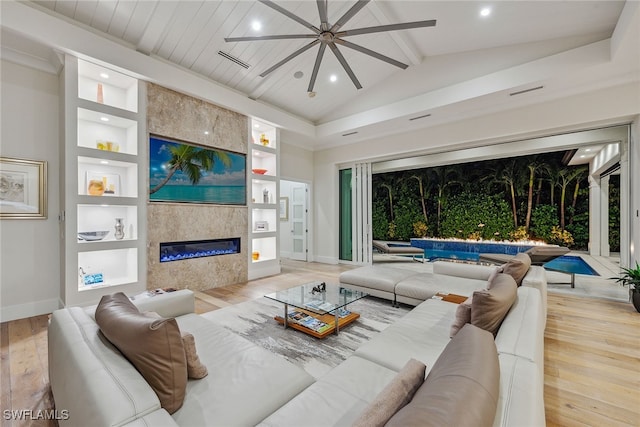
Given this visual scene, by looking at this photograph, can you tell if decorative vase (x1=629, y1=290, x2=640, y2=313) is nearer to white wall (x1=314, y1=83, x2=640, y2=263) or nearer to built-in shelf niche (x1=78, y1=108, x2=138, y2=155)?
white wall (x1=314, y1=83, x2=640, y2=263)

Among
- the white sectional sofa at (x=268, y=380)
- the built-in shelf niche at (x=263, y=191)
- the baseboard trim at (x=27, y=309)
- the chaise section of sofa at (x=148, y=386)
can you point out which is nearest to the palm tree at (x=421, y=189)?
the built-in shelf niche at (x=263, y=191)

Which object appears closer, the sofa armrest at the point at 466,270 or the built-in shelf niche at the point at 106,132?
the sofa armrest at the point at 466,270

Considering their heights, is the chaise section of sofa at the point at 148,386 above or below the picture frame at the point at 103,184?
below

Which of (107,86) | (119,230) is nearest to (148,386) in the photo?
(119,230)

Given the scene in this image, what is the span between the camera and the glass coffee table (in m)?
2.76

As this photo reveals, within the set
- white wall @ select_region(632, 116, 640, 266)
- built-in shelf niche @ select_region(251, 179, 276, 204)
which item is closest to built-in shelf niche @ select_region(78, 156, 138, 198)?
built-in shelf niche @ select_region(251, 179, 276, 204)

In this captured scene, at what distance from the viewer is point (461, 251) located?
29.1ft

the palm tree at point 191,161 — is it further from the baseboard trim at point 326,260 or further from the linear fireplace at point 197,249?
the baseboard trim at point 326,260

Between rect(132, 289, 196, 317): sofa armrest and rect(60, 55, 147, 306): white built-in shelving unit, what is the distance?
1.85 meters

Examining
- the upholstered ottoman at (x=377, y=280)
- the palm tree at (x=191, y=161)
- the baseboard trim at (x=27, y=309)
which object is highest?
the palm tree at (x=191, y=161)

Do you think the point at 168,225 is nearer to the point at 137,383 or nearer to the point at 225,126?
the point at 225,126

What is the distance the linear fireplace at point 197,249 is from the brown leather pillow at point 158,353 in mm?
3293

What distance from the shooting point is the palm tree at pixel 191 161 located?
423cm

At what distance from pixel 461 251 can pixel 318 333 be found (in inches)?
304
